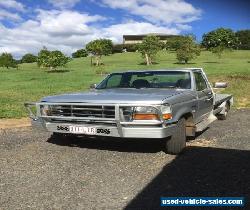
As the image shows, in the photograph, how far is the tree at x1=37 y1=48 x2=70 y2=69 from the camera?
5156cm

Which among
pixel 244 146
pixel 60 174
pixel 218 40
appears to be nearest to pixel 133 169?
pixel 60 174

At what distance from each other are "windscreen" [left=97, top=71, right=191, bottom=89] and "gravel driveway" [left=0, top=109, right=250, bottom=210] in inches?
44.6

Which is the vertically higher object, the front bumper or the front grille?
the front grille

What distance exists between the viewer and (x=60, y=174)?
5492 mm

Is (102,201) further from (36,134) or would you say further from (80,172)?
(36,134)

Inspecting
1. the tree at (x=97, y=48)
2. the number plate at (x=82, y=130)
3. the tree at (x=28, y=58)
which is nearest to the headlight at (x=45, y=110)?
the number plate at (x=82, y=130)

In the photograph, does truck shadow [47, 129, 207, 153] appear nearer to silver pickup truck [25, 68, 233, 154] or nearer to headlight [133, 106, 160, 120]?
silver pickup truck [25, 68, 233, 154]

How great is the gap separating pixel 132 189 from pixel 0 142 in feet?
13.0

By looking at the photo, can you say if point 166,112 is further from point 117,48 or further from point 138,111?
point 117,48

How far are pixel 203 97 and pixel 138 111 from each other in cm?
240

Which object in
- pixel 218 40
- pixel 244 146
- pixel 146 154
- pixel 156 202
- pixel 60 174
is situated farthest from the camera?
pixel 218 40

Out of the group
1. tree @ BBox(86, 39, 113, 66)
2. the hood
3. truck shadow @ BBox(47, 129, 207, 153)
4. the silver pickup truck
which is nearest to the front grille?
the silver pickup truck

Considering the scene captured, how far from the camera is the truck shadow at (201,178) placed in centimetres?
454

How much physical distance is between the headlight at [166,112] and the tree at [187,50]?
2064 inches
